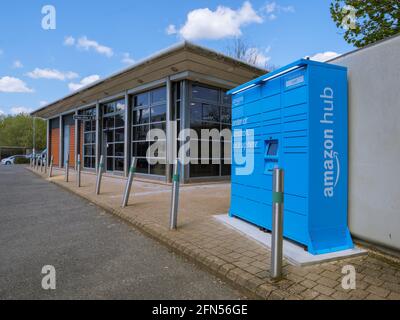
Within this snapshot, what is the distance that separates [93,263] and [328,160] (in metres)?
3.15

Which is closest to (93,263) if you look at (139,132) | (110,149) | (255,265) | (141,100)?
(255,265)

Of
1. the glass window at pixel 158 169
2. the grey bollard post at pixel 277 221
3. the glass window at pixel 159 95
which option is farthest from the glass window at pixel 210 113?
the grey bollard post at pixel 277 221

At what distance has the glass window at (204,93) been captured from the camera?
1142 cm

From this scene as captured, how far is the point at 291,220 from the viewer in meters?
3.71

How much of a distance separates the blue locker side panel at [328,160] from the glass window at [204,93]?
8139 millimetres

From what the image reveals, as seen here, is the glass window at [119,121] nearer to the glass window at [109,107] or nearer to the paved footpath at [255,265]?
the glass window at [109,107]

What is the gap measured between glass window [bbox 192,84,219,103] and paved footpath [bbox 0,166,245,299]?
22.8ft

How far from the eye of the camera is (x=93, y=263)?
3.47 m

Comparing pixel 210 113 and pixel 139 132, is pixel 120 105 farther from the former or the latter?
pixel 210 113

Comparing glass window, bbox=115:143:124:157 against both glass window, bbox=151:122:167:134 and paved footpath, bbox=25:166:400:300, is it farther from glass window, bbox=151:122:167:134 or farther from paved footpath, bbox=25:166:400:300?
paved footpath, bbox=25:166:400:300
